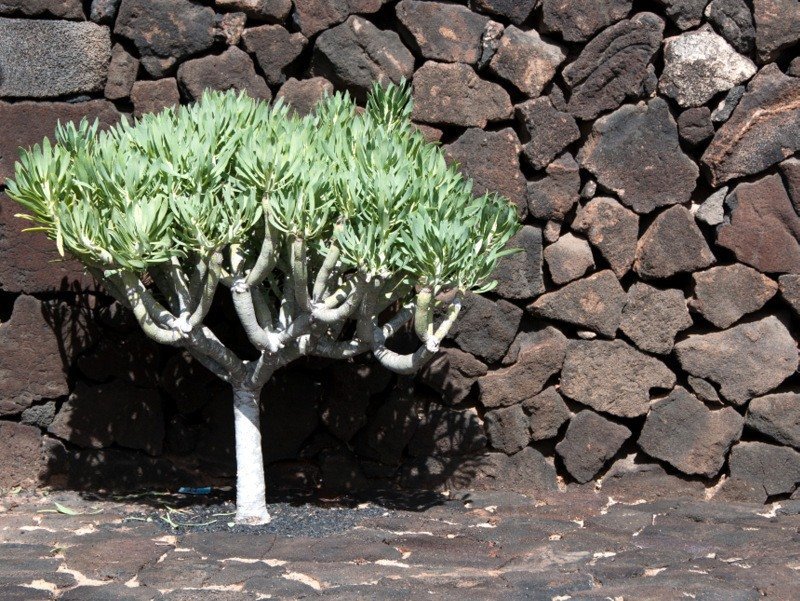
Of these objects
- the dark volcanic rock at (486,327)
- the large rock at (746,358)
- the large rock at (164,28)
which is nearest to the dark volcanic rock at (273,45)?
the large rock at (164,28)

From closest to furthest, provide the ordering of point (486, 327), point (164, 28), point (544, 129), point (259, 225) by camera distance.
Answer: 1. point (259, 225)
2. point (164, 28)
3. point (544, 129)
4. point (486, 327)

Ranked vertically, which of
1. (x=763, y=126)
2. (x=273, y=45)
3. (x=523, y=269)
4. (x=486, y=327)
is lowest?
(x=486, y=327)

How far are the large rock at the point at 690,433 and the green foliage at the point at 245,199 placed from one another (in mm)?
1676

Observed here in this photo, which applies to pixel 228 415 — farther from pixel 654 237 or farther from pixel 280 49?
pixel 654 237

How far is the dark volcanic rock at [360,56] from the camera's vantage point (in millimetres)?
6000

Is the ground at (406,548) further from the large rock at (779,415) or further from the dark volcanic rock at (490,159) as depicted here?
the dark volcanic rock at (490,159)

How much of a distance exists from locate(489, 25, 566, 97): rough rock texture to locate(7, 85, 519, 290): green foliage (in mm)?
1156

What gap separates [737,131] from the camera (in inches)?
236

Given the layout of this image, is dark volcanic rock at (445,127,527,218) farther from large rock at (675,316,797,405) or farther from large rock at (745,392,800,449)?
large rock at (745,392,800,449)

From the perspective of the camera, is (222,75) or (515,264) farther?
(515,264)

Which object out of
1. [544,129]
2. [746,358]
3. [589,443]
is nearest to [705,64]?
[544,129]

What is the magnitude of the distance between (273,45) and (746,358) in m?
2.94

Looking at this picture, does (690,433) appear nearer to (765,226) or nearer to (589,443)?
(589,443)

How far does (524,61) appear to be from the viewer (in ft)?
19.8
